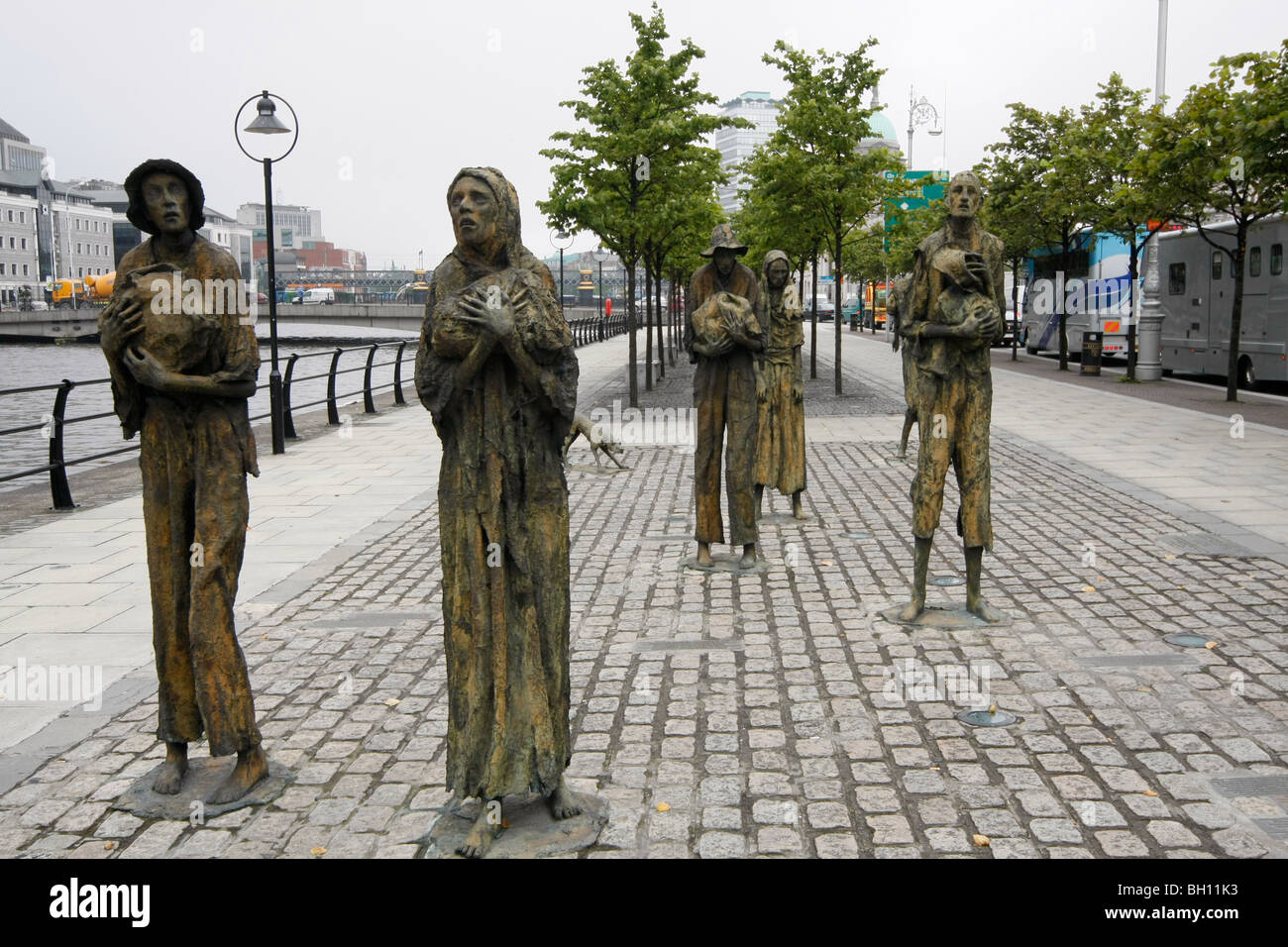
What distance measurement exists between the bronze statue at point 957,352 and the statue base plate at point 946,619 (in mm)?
426

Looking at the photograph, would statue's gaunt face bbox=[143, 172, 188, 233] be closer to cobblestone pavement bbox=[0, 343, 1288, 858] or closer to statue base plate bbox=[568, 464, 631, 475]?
cobblestone pavement bbox=[0, 343, 1288, 858]

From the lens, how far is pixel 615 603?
7879 millimetres

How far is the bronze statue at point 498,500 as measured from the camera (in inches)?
Answer: 156

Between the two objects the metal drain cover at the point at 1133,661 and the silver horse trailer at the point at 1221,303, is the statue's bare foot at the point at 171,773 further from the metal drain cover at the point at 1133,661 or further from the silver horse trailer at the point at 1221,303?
the silver horse trailer at the point at 1221,303

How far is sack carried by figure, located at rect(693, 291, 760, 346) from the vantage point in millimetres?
8234

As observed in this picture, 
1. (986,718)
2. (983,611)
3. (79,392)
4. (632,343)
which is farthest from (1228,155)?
(79,392)

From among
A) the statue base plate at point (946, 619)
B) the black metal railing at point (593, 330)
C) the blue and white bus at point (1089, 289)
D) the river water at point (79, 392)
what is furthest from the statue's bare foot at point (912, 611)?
the black metal railing at point (593, 330)

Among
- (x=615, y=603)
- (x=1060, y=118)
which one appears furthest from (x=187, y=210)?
(x=1060, y=118)

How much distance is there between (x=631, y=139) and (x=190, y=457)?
1731 centimetres

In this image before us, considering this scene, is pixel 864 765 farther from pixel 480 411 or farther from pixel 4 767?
pixel 4 767

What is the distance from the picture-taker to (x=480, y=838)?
408 centimetres

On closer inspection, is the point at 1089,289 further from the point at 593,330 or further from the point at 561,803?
the point at 561,803

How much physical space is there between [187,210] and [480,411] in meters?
1.51

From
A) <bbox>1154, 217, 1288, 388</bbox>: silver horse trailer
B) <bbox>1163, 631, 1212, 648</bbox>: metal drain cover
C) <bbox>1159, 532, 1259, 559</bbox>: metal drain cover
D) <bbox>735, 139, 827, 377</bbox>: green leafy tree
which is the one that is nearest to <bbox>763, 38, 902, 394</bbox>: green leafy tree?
<bbox>735, 139, 827, 377</bbox>: green leafy tree
